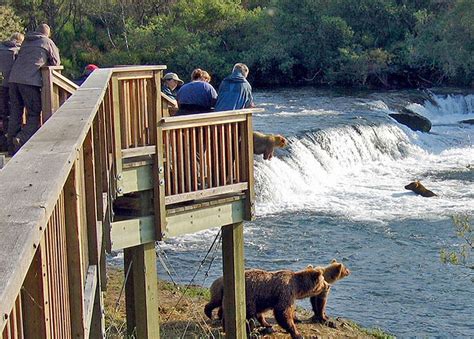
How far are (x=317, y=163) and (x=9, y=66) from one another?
540 inches

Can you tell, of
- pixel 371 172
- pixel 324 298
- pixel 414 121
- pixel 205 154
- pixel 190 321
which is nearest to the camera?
pixel 205 154

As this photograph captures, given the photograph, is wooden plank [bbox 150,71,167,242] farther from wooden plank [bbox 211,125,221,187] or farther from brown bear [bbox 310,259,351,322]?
brown bear [bbox 310,259,351,322]

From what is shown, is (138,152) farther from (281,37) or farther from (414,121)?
(281,37)

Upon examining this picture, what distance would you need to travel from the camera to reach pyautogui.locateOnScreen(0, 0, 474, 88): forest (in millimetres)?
38875

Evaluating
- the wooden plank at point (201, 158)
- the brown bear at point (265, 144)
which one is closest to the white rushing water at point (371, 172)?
the brown bear at point (265, 144)

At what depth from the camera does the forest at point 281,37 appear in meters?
38.9

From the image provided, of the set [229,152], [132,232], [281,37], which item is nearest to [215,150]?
[229,152]

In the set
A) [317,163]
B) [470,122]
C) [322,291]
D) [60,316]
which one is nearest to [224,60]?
[470,122]

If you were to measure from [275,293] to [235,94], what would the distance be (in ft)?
8.12

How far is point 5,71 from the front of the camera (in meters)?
10.2

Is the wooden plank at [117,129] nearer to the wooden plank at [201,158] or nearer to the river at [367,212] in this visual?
the wooden plank at [201,158]

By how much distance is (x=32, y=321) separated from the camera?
112 inches

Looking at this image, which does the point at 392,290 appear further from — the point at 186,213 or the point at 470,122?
the point at 470,122

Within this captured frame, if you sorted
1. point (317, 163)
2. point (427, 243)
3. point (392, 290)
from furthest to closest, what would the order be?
point (317, 163) < point (427, 243) < point (392, 290)
